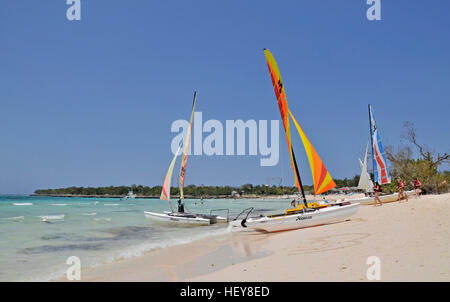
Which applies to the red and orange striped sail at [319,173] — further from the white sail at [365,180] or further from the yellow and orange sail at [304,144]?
the white sail at [365,180]

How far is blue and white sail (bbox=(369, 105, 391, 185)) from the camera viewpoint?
1085 inches

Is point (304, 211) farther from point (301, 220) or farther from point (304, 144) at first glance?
point (304, 144)

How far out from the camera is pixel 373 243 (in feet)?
28.0

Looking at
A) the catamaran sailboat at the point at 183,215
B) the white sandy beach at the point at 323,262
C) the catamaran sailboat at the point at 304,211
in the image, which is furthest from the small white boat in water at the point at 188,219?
the white sandy beach at the point at 323,262

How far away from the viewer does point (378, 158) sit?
2784cm

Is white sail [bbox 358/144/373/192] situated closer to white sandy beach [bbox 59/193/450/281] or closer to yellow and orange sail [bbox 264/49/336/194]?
yellow and orange sail [bbox 264/49/336/194]

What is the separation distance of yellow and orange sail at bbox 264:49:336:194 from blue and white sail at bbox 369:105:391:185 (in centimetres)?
1308

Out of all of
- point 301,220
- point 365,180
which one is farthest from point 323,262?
point 365,180

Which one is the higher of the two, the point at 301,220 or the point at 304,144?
the point at 304,144

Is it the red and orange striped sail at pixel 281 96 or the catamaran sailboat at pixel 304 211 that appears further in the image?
the red and orange striped sail at pixel 281 96

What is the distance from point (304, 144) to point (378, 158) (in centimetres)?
1413

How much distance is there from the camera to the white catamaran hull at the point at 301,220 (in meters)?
15.2

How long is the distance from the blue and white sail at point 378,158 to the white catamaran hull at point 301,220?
1403cm
